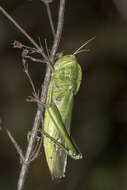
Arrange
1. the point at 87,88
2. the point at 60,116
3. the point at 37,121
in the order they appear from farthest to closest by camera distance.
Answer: the point at 87,88 → the point at 60,116 → the point at 37,121

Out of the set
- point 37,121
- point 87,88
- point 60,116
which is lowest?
point 87,88

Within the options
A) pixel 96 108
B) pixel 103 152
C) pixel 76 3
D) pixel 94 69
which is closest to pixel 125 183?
pixel 103 152

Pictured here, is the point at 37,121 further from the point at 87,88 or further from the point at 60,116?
the point at 87,88

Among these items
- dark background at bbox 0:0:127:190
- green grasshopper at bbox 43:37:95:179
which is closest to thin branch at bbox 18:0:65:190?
green grasshopper at bbox 43:37:95:179

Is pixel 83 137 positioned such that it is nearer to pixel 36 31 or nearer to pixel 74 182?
pixel 74 182

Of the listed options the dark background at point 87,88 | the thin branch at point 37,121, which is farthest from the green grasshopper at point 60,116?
the dark background at point 87,88

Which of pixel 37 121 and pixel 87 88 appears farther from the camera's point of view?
pixel 87 88

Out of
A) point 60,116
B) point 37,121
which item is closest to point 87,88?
point 60,116
